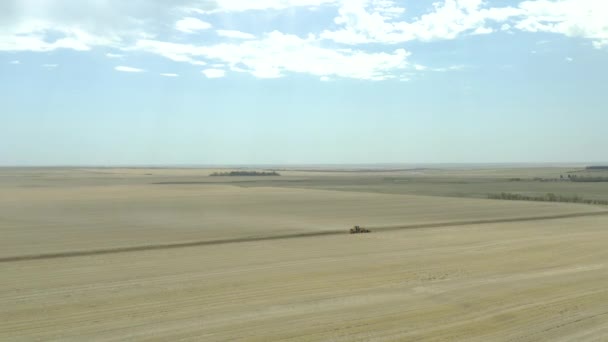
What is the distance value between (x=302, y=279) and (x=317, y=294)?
65.9 inches

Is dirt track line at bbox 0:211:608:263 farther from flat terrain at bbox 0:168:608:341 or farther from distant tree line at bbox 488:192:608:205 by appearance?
distant tree line at bbox 488:192:608:205

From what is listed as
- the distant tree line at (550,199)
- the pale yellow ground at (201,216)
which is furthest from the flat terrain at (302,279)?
the distant tree line at (550,199)

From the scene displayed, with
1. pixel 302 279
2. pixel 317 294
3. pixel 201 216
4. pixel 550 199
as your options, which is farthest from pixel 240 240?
pixel 550 199

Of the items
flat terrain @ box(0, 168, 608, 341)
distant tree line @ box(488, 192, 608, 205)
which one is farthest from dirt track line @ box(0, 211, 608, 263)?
distant tree line @ box(488, 192, 608, 205)

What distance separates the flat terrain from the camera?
1030 centimetres

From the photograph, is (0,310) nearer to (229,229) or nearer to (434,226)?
(229,229)

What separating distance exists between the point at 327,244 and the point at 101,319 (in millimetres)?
11067

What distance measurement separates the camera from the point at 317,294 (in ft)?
42.2

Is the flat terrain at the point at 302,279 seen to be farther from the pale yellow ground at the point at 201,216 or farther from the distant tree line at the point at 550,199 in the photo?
the distant tree line at the point at 550,199

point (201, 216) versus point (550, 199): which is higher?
point (550, 199)

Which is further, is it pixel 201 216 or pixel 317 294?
pixel 201 216

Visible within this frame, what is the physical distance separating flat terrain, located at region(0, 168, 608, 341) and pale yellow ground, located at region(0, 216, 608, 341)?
4 centimetres

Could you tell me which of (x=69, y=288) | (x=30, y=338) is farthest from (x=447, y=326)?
(x=69, y=288)

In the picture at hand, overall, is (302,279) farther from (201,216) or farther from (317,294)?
(201,216)
